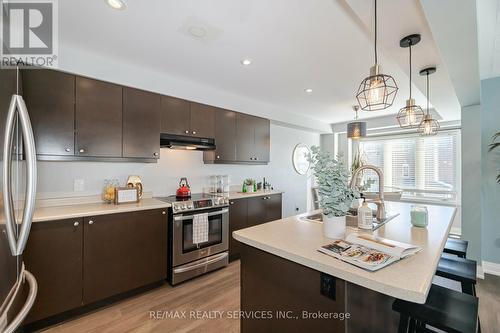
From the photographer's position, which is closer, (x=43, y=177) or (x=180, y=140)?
(x=43, y=177)

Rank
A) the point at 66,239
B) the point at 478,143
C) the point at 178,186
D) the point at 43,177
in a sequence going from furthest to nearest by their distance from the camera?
the point at 178,186 → the point at 478,143 → the point at 43,177 → the point at 66,239

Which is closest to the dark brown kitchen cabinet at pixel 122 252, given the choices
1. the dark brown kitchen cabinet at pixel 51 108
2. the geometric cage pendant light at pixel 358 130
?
the dark brown kitchen cabinet at pixel 51 108

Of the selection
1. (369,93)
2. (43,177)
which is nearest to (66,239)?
(43,177)

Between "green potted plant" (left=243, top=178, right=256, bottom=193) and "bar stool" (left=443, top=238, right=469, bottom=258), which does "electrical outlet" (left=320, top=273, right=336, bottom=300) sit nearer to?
"bar stool" (left=443, top=238, right=469, bottom=258)

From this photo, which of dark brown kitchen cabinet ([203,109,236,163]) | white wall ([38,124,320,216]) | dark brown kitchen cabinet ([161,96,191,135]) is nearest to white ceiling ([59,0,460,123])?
dark brown kitchen cabinet ([161,96,191,135])

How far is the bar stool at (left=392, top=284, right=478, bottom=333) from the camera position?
41.5 inches

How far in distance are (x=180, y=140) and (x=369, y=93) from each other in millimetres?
2281

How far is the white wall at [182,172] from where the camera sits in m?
2.38

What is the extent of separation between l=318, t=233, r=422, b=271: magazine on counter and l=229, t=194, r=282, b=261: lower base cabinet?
1.94 meters

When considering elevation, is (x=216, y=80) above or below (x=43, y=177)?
above

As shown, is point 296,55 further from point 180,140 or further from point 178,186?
point 178,186

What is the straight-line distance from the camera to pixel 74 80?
86.7 inches

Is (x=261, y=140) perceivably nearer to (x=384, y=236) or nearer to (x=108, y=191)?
(x=108, y=191)

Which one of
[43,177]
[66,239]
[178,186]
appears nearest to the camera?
[66,239]
